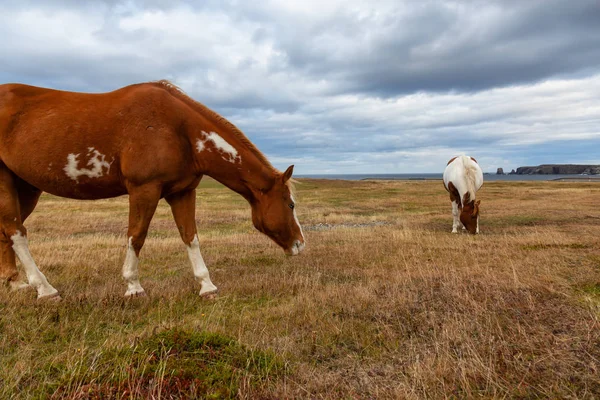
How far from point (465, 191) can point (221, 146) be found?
36.6 feet

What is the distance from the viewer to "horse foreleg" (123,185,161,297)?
560 centimetres

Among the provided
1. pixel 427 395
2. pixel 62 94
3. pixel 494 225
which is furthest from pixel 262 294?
pixel 494 225

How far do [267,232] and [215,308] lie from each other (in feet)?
5.81

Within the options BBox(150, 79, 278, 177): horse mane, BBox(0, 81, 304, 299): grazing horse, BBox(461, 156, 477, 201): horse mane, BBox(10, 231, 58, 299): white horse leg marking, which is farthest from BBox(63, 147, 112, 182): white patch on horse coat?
BBox(461, 156, 477, 201): horse mane

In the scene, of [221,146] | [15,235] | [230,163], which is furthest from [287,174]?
[15,235]

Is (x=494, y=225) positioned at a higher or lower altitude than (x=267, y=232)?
lower

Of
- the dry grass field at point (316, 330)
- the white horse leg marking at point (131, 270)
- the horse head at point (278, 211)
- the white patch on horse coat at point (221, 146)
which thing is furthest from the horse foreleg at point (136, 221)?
the horse head at point (278, 211)

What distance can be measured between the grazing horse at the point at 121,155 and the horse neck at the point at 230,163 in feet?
0.05

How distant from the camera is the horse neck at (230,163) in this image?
6.05 m

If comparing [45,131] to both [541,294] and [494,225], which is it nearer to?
[541,294]

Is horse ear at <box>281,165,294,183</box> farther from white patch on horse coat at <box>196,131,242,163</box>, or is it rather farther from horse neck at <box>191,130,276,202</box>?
white patch on horse coat at <box>196,131,242,163</box>

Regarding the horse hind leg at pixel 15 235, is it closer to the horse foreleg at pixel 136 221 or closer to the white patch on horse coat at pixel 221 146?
the horse foreleg at pixel 136 221

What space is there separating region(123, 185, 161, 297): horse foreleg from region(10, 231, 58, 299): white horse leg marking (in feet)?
3.71

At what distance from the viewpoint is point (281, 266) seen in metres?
8.28
